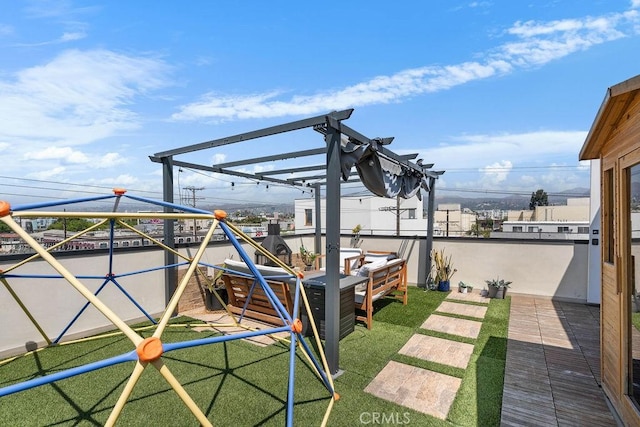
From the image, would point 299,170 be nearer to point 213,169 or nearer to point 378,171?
point 213,169

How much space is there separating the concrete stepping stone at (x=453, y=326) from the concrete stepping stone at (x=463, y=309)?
1.15 feet

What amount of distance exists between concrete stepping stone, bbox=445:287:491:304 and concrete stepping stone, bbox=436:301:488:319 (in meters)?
0.39

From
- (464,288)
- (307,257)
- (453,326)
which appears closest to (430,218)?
(464,288)

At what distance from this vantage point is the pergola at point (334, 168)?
3.30 metres

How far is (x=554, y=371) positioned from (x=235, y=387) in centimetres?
326

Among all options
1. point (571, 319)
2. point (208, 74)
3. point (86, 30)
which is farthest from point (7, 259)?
point (571, 319)

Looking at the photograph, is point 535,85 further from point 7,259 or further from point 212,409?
point 7,259

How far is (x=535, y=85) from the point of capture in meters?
9.02

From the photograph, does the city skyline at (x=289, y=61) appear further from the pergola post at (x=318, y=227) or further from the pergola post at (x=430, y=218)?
the pergola post at (x=318, y=227)

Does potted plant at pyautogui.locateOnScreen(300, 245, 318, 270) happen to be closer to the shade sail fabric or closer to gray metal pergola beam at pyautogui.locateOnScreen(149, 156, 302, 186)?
gray metal pergola beam at pyautogui.locateOnScreen(149, 156, 302, 186)

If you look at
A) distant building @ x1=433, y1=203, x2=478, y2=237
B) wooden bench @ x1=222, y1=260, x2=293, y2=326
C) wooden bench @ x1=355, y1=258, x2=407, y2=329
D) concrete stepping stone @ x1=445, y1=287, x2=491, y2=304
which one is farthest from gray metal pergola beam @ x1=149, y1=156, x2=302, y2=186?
distant building @ x1=433, y1=203, x2=478, y2=237

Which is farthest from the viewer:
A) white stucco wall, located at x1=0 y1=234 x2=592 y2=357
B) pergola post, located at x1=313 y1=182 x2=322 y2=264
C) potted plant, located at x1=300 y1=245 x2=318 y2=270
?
pergola post, located at x1=313 y1=182 x2=322 y2=264

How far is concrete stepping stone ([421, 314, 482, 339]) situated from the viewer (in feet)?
14.5

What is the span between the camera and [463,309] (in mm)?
5516
